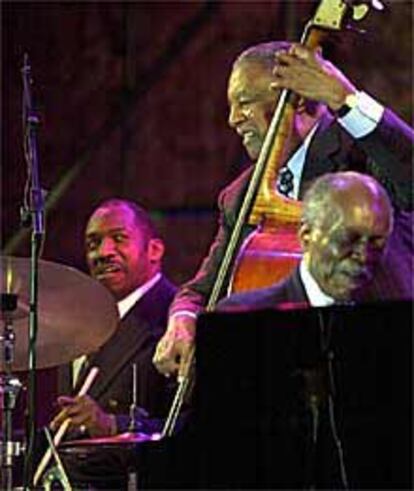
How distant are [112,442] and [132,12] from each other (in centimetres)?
365

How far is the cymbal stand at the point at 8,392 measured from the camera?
3988 mm

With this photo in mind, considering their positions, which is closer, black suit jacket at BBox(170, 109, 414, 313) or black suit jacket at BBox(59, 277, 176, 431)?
black suit jacket at BBox(170, 109, 414, 313)

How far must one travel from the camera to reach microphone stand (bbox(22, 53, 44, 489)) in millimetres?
3746

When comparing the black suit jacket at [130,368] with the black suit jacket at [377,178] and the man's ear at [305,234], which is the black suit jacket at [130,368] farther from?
the man's ear at [305,234]

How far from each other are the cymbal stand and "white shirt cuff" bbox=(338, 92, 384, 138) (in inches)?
43.2

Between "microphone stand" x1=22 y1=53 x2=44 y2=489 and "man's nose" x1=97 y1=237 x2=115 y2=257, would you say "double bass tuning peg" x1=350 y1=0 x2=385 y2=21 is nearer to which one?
"microphone stand" x1=22 y1=53 x2=44 y2=489

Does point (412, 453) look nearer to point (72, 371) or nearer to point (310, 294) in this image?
point (310, 294)

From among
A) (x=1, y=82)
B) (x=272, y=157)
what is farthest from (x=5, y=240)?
(x=272, y=157)

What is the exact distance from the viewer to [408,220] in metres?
3.51

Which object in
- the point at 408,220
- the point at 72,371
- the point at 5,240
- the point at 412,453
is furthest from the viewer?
the point at 5,240

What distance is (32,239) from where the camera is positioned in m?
3.79

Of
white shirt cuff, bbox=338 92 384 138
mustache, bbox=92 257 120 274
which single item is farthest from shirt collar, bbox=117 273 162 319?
white shirt cuff, bbox=338 92 384 138

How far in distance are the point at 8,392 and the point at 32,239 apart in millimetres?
452

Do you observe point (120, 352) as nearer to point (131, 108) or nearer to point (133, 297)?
point (133, 297)
